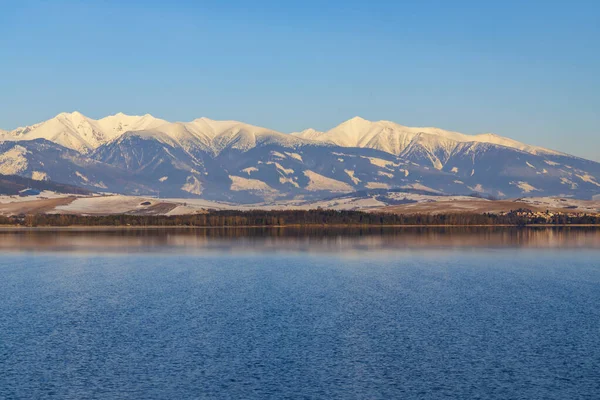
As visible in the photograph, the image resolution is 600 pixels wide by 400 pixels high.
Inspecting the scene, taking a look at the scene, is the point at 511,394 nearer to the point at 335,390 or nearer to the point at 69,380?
the point at 335,390

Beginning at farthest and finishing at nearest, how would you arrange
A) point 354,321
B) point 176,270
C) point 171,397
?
point 176,270
point 354,321
point 171,397

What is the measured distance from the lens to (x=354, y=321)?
216ft

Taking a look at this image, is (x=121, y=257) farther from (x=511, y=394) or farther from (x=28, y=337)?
(x=511, y=394)

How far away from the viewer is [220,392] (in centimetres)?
4491

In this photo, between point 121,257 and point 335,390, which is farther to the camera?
point 121,257

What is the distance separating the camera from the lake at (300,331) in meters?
46.4

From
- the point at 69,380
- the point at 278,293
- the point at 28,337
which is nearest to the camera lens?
the point at 69,380

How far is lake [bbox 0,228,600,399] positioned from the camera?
46.4 m

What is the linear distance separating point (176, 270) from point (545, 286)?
4831cm

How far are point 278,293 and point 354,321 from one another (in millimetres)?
18415

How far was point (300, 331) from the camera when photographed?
201ft

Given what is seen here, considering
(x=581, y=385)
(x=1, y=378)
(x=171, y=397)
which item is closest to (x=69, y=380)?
(x=1, y=378)

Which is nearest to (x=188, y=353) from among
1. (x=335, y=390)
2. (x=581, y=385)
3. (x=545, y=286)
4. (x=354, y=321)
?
(x=335, y=390)

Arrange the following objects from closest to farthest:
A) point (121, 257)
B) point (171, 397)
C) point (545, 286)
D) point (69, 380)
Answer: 1. point (171, 397)
2. point (69, 380)
3. point (545, 286)
4. point (121, 257)
